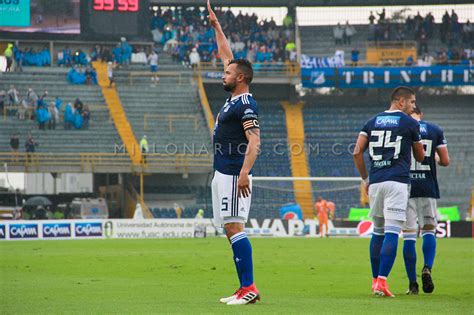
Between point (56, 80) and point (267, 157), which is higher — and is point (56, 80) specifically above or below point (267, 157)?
above

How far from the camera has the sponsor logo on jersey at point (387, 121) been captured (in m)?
11.4

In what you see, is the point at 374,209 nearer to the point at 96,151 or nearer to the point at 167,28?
the point at 96,151

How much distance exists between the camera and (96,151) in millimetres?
45188

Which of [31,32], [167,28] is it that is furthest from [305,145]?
[31,32]

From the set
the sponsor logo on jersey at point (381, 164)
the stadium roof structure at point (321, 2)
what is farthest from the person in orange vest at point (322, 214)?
the sponsor logo on jersey at point (381, 164)

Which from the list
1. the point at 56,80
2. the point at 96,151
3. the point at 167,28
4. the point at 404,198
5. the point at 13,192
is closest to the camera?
the point at 404,198

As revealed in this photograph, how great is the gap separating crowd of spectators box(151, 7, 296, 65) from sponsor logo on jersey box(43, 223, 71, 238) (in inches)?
718

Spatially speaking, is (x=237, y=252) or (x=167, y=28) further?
(x=167, y=28)

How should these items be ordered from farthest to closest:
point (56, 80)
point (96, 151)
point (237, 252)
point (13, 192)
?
point (56, 80)
point (96, 151)
point (13, 192)
point (237, 252)

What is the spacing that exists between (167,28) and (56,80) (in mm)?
7010

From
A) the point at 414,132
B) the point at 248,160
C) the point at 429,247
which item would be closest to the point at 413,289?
the point at 429,247

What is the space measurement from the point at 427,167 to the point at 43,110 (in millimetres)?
35147

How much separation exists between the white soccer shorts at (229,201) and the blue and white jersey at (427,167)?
10.7 feet

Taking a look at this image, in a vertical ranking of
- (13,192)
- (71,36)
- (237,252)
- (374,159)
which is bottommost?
(13,192)
